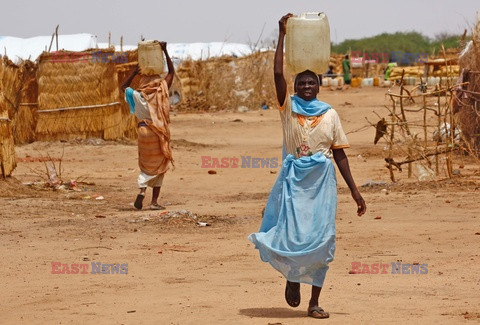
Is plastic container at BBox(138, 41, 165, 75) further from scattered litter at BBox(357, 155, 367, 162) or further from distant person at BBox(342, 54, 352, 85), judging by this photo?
distant person at BBox(342, 54, 352, 85)

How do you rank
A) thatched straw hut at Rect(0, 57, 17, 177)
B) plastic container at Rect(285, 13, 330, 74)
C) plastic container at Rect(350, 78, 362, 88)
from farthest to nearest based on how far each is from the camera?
plastic container at Rect(350, 78, 362, 88) → thatched straw hut at Rect(0, 57, 17, 177) → plastic container at Rect(285, 13, 330, 74)

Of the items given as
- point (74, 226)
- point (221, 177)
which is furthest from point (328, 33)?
point (221, 177)

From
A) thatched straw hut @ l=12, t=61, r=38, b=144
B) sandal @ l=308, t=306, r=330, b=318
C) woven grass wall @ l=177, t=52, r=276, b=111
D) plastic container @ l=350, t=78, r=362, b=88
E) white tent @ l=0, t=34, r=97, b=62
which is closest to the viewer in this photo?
sandal @ l=308, t=306, r=330, b=318

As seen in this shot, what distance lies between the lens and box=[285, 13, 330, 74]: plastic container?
19.5 ft

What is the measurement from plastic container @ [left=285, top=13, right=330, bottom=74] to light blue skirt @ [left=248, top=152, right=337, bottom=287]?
1.77 ft

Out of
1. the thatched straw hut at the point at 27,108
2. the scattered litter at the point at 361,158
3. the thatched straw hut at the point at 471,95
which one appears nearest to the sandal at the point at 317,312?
the thatched straw hut at the point at 471,95

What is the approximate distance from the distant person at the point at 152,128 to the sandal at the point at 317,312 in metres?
5.53

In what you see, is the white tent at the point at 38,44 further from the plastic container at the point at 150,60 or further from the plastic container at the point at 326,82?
the plastic container at the point at 150,60

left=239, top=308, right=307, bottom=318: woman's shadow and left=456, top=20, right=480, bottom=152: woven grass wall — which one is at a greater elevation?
left=456, top=20, right=480, bottom=152: woven grass wall

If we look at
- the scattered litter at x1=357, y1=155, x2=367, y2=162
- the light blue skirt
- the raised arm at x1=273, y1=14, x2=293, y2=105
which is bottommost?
the scattered litter at x1=357, y1=155, x2=367, y2=162

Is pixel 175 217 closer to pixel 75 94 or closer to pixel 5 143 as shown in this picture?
pixel 5 143

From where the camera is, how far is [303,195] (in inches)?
229

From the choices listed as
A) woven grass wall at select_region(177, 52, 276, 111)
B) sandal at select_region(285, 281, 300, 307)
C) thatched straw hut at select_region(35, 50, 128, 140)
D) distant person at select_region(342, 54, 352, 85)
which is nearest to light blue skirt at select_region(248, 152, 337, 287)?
sandal at select_region(285, 281, 300, 307)

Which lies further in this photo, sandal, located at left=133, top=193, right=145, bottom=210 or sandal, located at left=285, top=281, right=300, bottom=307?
sandal, located at left=133, top=193, right=145, bottom=210
